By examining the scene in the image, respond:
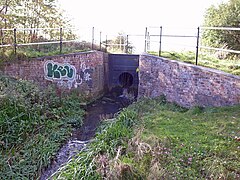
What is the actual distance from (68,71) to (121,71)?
3589 millimetres

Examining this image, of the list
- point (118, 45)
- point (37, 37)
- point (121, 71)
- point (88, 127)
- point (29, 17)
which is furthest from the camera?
point (118, 45)

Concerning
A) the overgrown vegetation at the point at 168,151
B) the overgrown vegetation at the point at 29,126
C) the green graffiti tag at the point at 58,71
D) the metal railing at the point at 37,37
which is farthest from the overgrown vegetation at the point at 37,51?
A: the overgrown vegetation at the point at 168,151

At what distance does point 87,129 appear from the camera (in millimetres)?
8297

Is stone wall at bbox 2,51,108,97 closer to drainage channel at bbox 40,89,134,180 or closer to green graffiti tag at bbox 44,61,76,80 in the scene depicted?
green graffiti tag at bbox 44,61,76,80

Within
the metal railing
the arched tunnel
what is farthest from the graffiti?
the arched tunnel

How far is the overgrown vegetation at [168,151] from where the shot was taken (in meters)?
4.33

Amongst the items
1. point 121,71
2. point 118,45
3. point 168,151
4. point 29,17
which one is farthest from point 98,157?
point 118,45

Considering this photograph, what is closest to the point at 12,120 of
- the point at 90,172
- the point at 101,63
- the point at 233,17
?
the point at 90,172

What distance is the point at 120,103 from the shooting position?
1188cm

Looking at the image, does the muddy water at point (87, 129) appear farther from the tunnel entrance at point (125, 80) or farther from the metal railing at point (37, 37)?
the metal railing at point (37, 37)

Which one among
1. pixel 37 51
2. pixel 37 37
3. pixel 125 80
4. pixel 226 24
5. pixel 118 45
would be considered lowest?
pixel 125 80

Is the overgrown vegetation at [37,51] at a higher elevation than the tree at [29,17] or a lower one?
lower

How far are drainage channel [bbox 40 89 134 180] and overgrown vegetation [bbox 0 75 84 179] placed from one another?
0.16 m

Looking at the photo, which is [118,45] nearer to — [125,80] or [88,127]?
[125,80]
